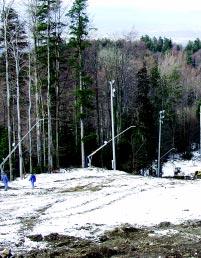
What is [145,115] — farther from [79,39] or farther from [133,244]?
[133,244]

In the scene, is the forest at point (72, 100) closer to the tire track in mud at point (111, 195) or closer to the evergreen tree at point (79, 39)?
the evergreen tree at point (79, 39)

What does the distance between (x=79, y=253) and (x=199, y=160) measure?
70618 mm

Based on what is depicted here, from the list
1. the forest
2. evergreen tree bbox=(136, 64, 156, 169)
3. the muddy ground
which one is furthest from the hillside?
evergreen tree bbox=(136, 64, 156, 169)

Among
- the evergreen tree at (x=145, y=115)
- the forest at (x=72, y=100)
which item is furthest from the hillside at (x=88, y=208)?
the evergreen tree at (x=145, y=115)

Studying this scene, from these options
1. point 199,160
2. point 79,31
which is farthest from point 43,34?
point 199,160

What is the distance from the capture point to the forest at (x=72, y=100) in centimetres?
4303

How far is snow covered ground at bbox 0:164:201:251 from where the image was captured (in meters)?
A: 19.4

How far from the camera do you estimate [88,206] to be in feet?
81.3

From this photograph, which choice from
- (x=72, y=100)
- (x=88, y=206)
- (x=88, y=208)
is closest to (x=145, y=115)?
(x=72, y=100)

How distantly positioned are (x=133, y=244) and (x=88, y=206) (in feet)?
28.5

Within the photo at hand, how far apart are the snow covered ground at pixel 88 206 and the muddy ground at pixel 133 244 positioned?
692mm

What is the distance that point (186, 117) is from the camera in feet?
311

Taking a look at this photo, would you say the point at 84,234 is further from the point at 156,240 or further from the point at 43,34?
the point at 43,34

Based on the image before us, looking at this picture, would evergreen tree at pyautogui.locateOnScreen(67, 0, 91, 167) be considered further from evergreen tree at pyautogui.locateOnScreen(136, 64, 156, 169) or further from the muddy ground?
the muddy ground
